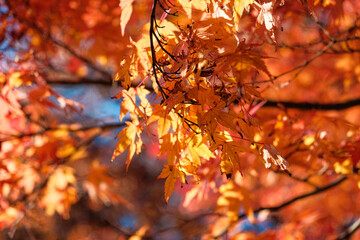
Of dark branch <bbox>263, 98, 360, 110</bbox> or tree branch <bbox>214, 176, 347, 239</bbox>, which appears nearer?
tree branch <bbox>214, 176, 347, 239</bbox>

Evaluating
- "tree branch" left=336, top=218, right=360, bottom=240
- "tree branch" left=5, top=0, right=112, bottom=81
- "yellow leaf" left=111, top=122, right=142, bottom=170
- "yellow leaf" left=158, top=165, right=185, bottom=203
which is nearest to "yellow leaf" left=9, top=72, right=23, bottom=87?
"tree branch" left=5, top=0, right=112, bottom=81

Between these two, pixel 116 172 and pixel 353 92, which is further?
pixel 116 172

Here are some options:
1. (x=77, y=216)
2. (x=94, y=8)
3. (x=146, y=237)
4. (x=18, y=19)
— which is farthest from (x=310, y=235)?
(x=77, y=216)

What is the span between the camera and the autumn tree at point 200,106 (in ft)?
3.52

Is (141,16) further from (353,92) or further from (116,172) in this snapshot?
(116,172)

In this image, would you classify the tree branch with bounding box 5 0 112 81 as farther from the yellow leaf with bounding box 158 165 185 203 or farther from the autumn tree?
the yellow leaf with bounding box 158 165 185 203

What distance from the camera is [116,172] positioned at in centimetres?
832

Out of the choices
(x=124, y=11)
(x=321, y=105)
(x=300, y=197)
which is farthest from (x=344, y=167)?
(x=124, y=11)

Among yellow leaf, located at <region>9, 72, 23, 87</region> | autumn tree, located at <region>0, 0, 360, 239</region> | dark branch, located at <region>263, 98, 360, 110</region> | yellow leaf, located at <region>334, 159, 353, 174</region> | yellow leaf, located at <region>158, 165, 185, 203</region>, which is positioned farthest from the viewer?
dark branch, located at <region>263, 98, 360, 110</region>

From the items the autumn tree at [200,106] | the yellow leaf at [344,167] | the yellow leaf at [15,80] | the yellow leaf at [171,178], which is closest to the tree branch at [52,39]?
the autumn tree at [200,106]

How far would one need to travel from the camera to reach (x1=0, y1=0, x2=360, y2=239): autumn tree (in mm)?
1074

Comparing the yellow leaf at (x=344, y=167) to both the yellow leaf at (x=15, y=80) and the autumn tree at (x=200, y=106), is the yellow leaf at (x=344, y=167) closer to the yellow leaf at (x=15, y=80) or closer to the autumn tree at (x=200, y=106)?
the autumn tree at (x=200, y=106)

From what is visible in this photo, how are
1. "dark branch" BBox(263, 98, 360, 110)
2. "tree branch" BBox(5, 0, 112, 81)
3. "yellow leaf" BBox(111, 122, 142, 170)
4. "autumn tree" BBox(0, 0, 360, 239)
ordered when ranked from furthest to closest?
"tree branch" BBox(5, 0, 112, 81) < "dark branch" BBox(263, 98, 360, 110) < "yellow leaf" BBox(111, 122, 142, 170) < "autumn tree" BBox(0, 0, 360, 239)

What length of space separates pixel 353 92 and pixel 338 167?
3.36 metres
